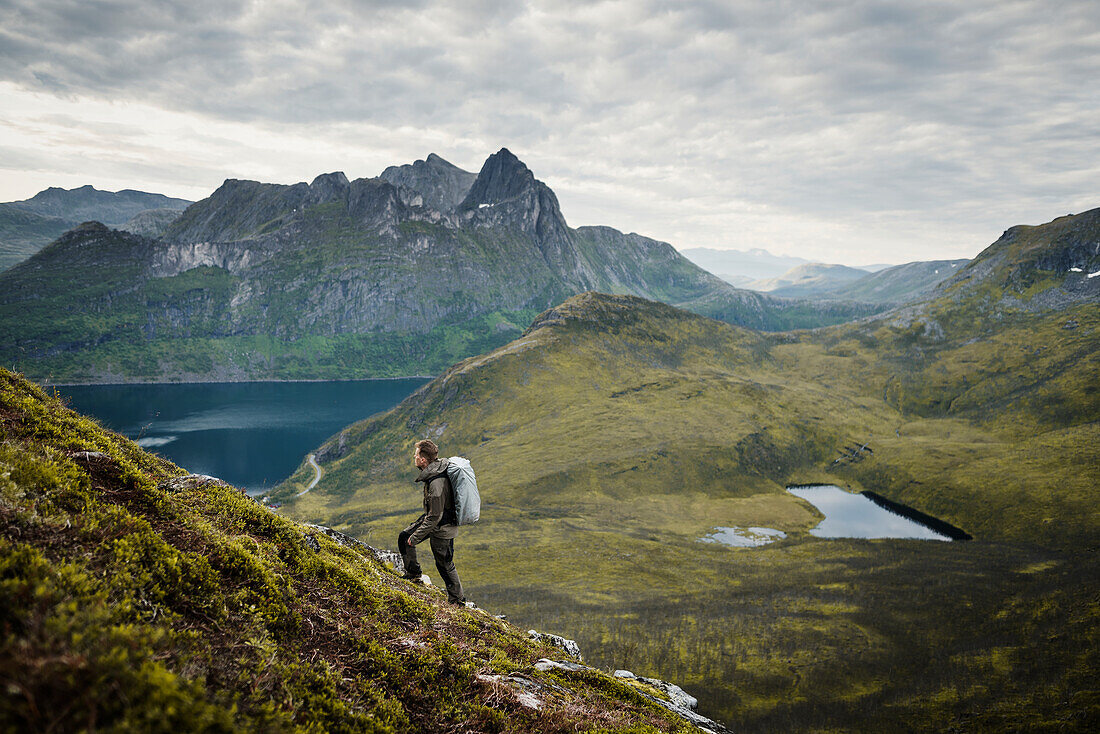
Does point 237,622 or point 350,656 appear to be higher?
point 237,622

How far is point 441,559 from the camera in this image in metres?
15.5

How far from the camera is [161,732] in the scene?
183 inches

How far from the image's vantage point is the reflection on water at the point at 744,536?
13138cm

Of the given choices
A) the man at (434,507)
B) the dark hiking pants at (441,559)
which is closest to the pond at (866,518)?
the dark hiking pants at (441,559)

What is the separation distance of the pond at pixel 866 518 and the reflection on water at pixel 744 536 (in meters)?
13.9

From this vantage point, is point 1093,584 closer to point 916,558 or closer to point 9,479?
point 916,558

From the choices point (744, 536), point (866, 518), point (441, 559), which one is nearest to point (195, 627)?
point (441, 559)

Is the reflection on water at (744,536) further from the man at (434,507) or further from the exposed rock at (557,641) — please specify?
the man at (434,507)

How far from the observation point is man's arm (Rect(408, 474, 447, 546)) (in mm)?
14227

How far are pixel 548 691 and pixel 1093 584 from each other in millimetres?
118321

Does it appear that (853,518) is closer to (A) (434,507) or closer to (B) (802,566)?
(B) (802,566)

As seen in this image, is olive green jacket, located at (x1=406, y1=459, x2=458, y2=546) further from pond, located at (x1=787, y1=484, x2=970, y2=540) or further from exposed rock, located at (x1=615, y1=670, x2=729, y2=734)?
pond, located at (x1=787, y1=484, x2=970, y2=540)

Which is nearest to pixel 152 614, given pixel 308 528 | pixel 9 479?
pixel 9 479

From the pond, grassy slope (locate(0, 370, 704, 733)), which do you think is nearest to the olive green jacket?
grassy slope (locate(0, 370, 704, 733))
